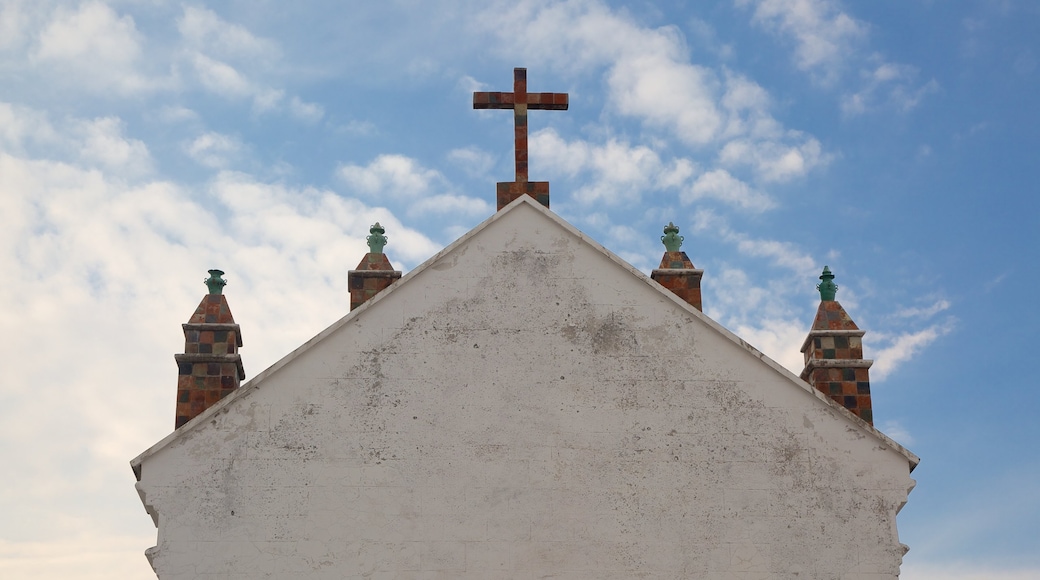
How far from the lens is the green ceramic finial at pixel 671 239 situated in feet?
58.3

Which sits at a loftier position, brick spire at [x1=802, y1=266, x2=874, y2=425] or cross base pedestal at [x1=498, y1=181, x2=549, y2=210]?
cross base pedestal at [x1=498, y1=181, x2=549, y2=210]

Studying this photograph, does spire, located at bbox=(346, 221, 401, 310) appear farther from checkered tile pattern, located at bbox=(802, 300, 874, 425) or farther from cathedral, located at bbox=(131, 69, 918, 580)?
checkered tile pattern, located at bbox=(802, 300, 874, 425)

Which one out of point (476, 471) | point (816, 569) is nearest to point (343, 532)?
point (476, 471)

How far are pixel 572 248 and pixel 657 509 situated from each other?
3.66 meters

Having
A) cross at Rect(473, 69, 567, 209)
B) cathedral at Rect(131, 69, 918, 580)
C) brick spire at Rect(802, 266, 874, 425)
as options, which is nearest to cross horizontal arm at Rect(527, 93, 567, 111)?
cross at Rect(473, 69, 567, 209)

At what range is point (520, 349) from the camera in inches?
630

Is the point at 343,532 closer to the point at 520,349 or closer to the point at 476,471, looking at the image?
the point at 476,471

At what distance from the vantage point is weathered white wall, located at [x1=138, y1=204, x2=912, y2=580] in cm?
1492

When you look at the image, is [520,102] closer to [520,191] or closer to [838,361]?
[520,191]

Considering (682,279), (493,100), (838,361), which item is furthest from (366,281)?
(838,361)

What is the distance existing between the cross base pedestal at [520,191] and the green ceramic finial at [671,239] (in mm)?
1869

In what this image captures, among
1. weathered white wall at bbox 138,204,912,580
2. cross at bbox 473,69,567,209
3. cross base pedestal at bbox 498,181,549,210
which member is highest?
cross at bbox 473,69,567,209

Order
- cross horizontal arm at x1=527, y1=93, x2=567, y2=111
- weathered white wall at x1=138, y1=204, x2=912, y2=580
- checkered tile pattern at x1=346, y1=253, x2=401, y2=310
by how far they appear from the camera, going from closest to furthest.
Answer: weathered white wall at x1=138, y1=204, x2=912, y2=580 → checkered tile pattern at x1=346, y1=253, x2=401, y2=310 → cross horizontal arm at x1=527, y1=93, x2=567, y2=111

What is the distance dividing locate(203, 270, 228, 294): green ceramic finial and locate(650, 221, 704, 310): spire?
5994 mm
